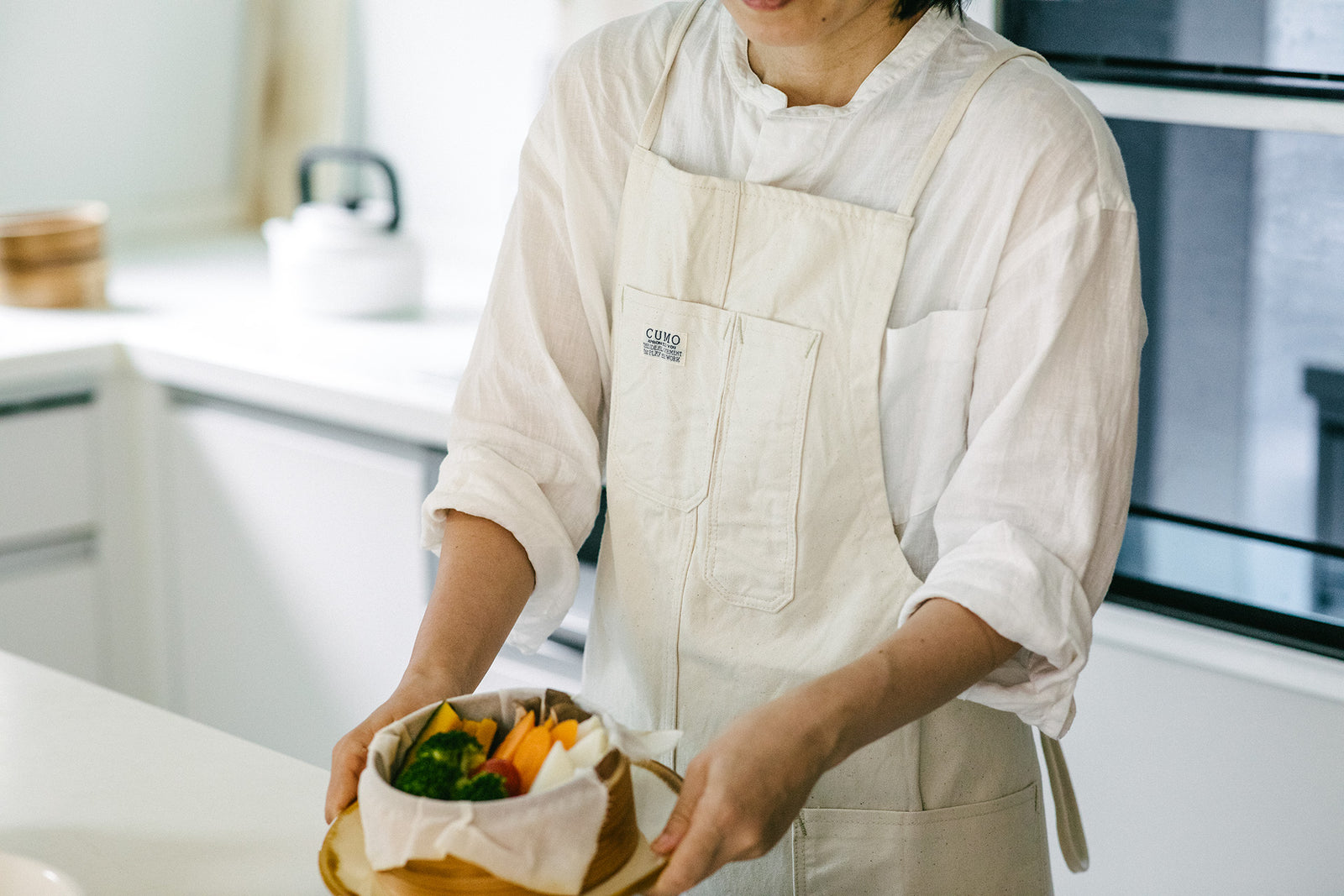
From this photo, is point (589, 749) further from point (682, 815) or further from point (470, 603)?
point (470, 603)

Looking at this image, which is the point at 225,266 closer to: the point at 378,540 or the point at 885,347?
the point at 378,540

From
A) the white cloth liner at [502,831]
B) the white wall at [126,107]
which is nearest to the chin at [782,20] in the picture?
the white cloth liner at [502,831]

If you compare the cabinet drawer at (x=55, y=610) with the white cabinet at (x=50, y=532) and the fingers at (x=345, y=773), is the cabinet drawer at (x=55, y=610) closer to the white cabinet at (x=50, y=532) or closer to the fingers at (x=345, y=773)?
the white cabinet at (x=50, y=532)

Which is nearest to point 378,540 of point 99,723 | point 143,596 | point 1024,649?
point 143,596

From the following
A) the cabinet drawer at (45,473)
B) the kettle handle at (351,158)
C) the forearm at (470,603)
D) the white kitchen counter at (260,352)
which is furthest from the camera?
the kettle handle at (351,158)

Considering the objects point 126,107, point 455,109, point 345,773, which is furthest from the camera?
point 126,107

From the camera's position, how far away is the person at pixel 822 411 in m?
0.88

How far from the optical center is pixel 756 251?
100 centimetres

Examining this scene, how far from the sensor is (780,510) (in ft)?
3.27

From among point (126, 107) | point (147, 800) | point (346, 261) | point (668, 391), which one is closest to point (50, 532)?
point (346, 261)

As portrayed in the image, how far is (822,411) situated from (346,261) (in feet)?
4.22

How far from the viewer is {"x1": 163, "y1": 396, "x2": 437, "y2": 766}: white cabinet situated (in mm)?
1910

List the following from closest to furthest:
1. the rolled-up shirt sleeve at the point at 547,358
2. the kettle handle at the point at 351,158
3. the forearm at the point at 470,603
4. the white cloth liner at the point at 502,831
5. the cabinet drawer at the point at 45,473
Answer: the white cloth liner at the point at 502,831, the forearm at the point at 470,603, the rolled-up shirt sleeve at the point at 547,358, the cabinet drawer at the point at 45,473, the kettle handle at the point at 351,158

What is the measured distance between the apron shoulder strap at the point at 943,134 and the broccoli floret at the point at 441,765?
1.45 feet
